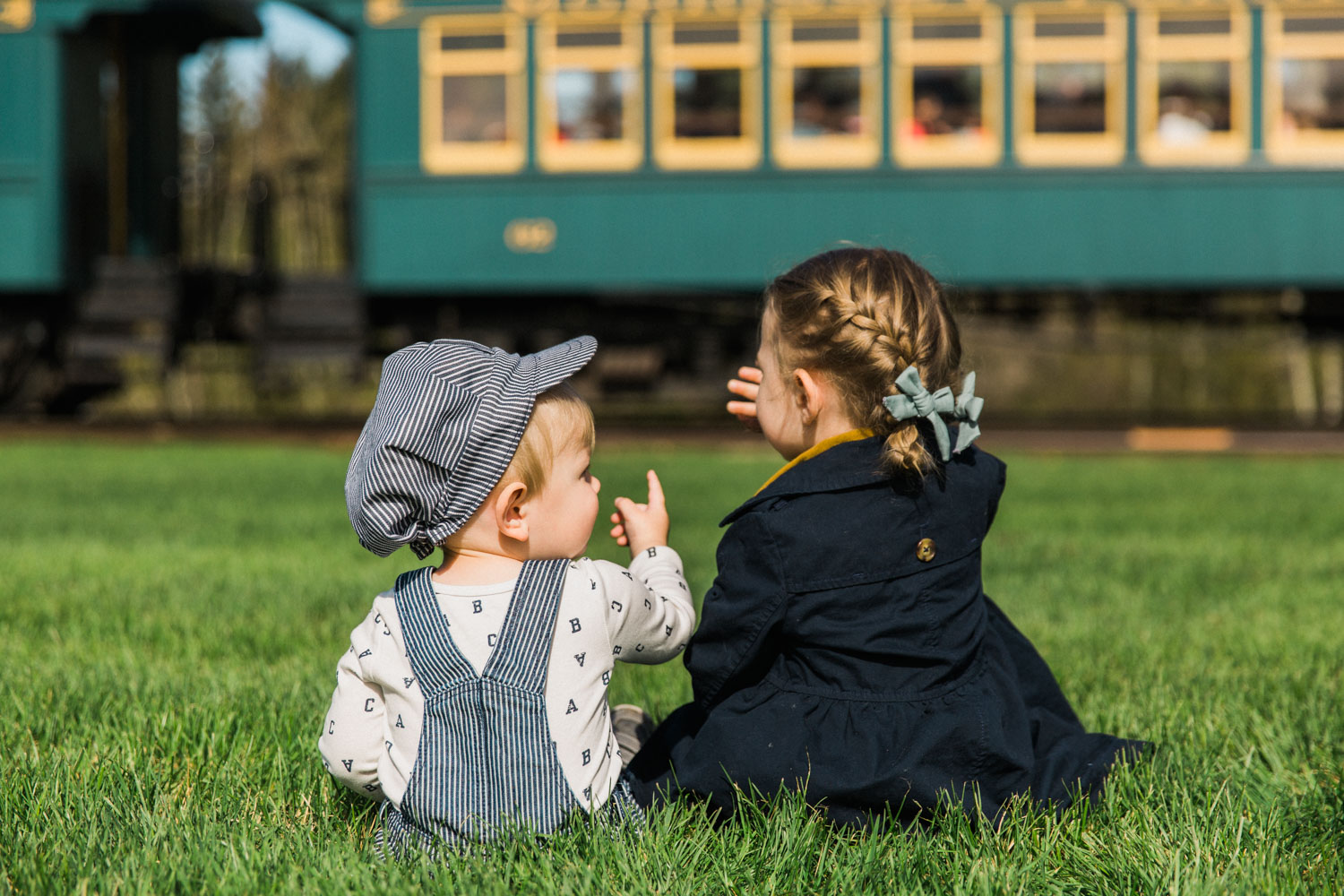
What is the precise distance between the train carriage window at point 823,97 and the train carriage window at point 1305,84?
2.92m

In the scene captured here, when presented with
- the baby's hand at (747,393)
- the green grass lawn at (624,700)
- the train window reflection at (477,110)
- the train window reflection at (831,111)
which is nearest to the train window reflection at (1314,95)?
the train window reflection at (831,111)

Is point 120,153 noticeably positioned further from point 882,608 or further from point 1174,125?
point 882,608

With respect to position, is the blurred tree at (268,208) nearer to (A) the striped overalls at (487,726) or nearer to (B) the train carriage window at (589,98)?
(B) the train carriage window at (589,98)

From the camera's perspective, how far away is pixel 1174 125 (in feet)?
33.4

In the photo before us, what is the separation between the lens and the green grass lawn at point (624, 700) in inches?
72.6

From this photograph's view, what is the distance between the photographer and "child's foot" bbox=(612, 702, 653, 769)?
2357mm

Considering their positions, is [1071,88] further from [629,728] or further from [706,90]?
[629,728]

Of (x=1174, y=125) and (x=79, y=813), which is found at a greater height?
(x=1174, y=125)

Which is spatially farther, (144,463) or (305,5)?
(305,5)

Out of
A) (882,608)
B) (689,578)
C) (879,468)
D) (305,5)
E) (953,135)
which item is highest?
(305,5)

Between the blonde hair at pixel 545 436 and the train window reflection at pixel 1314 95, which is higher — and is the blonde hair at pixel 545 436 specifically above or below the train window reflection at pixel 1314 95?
below

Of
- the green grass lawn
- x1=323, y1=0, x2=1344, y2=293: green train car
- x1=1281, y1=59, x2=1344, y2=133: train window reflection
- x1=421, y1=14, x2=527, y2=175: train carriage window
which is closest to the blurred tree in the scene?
x1=421, y1=14, x2=527, y2=175: train carriage window

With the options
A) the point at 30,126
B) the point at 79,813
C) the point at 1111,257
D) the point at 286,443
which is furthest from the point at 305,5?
the point at 79,813

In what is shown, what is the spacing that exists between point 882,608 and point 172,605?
277 centimetres
